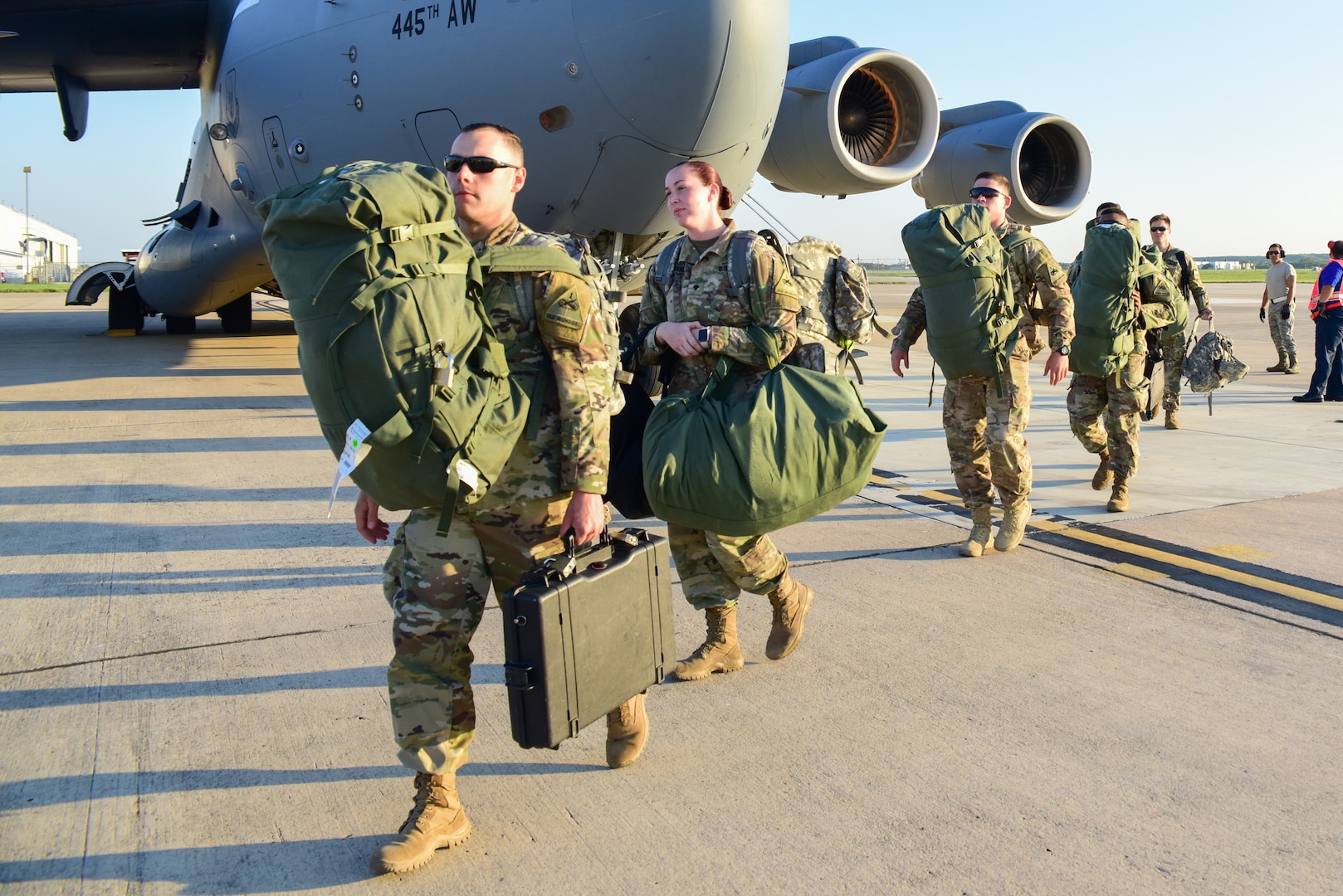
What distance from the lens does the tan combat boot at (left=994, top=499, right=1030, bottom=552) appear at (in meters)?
5.03

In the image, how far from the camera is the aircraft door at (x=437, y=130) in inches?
280

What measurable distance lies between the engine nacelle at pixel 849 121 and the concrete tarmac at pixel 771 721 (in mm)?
3723

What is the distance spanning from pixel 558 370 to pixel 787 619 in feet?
4.84

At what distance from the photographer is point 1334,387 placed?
1051 cm

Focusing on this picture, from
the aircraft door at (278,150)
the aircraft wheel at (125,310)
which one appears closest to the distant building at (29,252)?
the aircraft wheel at (125,310)

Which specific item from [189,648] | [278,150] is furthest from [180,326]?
[189,648]

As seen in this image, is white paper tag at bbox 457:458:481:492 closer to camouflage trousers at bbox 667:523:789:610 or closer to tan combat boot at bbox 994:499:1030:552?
camouflage trousers at bbox 667:523:789:610

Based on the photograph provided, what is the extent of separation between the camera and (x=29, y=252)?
7981 centimetres

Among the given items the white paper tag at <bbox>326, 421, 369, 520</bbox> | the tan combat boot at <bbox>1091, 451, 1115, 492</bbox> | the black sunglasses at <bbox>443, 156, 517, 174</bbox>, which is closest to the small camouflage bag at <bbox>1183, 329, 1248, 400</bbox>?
the tan combat boot at <bbox>1091, 451, 1115, 492</bbox>

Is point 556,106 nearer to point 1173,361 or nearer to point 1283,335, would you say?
point 1173,361

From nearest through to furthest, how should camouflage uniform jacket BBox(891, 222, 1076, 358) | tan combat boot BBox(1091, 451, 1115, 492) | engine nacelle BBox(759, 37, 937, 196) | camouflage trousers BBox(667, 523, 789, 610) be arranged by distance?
camouflage trousers BBox(667, 523, 789, 610)
camouflage uniform jacket BBox(891, 222, 1076, 358)
tan combat boot BBox(1091, 451, 1115, 492)
engine nacelle BBox(759, 37, 937, 196)

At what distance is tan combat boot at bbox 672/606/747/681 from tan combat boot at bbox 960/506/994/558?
179 centimetres

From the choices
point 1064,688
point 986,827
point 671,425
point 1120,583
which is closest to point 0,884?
point 671,425

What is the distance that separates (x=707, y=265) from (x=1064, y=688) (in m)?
1.86
